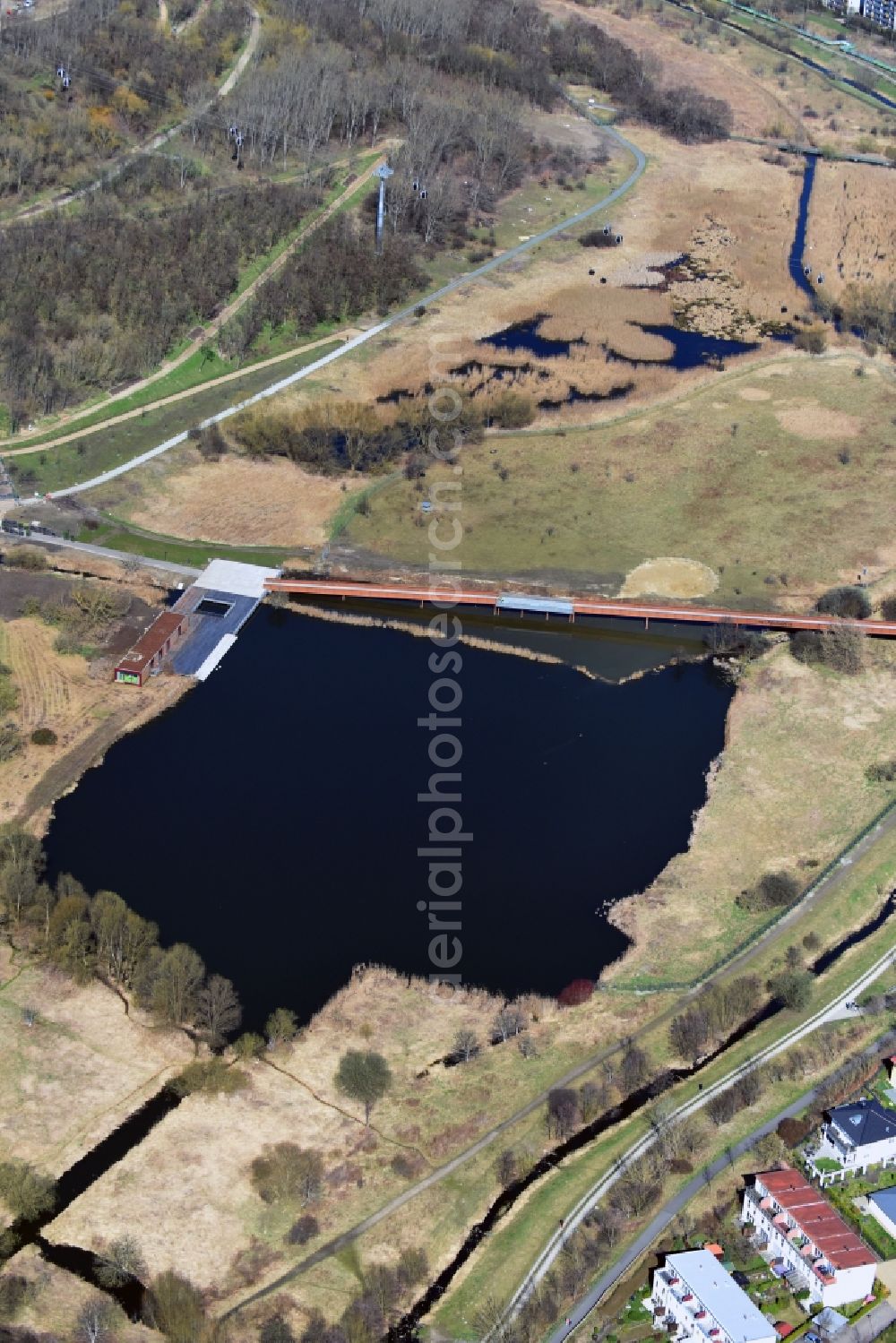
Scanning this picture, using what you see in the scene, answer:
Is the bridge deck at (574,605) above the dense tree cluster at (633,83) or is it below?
below

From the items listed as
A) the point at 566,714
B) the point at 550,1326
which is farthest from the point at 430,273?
the point at 550,1326

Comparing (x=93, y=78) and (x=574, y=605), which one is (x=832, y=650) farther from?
(x=93, y=78)

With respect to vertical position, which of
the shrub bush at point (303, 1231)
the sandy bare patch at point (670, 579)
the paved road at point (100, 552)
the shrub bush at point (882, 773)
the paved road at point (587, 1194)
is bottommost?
the shrub bush at point (303, 1231)

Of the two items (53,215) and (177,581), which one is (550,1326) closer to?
(177,581)

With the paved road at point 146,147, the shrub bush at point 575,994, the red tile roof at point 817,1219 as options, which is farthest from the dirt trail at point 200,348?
the red tile roof at point 817,1219

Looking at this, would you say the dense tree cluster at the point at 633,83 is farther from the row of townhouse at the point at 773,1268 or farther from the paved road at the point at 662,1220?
the row of townhouse at the point at 773,1268

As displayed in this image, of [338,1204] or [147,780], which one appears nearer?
[338,1204]
